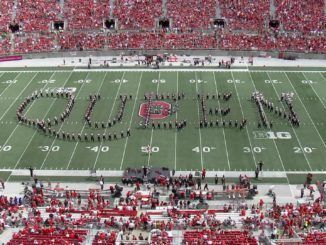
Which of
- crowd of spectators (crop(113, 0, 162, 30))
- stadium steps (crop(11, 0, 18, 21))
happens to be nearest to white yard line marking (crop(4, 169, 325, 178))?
crowd of spectators (crop(113, 0, 162, 30))

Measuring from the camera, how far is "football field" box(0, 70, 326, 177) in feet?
98.6

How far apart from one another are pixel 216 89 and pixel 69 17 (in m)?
20.1

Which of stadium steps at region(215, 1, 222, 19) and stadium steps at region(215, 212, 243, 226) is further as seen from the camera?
stadium steps at region(215, 1, 222, 19)

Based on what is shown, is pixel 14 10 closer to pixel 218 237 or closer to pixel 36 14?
pixel 36 14

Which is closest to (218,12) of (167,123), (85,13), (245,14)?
(245,14)

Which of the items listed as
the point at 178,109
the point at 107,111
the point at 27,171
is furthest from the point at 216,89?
the point at 27,171

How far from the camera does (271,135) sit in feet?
107

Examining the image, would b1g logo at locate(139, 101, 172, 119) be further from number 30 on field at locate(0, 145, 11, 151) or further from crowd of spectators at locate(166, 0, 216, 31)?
crowd of spectators at locate(166, 0, 216, 31)

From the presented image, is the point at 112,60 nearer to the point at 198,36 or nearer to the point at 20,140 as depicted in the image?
A: the point at 198,36

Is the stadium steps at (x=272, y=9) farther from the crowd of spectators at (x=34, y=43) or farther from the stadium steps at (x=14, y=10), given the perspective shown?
the stadium steps at (x=14, y=10)

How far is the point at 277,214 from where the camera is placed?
78.1ft

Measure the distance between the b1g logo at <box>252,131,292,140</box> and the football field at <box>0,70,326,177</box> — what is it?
0.06m

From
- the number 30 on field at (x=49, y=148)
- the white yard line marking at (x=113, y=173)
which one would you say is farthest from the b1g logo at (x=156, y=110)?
the white yard line marking at (x=113, y=173)

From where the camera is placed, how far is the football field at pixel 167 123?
30047 millimetres
